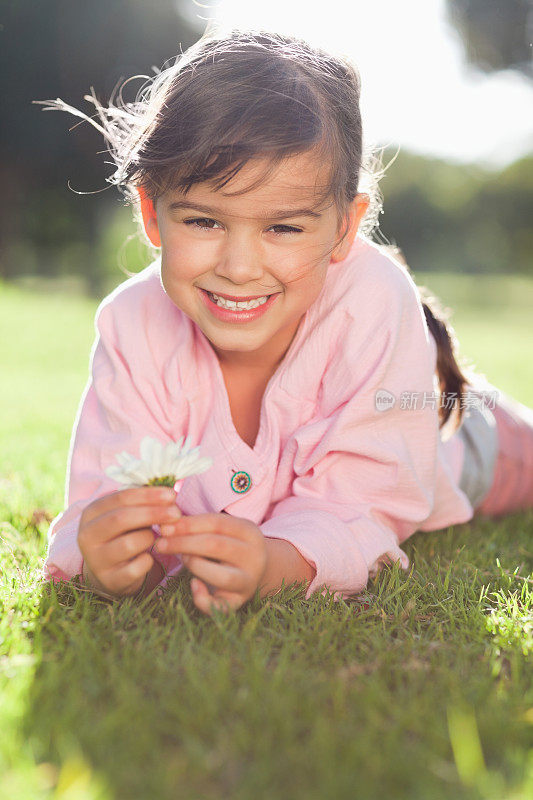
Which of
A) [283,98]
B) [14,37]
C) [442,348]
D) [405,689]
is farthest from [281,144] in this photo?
[14,37]

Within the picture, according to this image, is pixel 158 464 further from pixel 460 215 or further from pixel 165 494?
pixel 460 215

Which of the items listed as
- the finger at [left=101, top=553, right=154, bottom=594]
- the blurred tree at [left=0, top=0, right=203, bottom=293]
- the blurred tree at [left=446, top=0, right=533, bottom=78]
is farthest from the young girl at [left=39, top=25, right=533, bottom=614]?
the blurred tree at [left=0, top=0, right=203, bottom=293]

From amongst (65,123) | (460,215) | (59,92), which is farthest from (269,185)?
(460,215)

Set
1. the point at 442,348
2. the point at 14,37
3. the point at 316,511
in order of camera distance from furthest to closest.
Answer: the point at 14,37, the point at 442,348, the point at 316,511

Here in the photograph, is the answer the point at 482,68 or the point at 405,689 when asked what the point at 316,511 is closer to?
the point at 405,689

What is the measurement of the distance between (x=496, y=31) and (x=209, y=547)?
12341 millimetres

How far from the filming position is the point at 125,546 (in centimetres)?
169

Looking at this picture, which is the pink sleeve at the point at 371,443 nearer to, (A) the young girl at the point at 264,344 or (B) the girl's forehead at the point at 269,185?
(A) the young girl at the point at 264,344

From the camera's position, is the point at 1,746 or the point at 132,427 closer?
the point at 1,746

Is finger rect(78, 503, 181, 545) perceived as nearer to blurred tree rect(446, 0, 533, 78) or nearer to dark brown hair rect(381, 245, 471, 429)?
dark brown hair rect(381, 245, 471, 429)

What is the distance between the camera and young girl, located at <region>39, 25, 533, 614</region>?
6.49ft

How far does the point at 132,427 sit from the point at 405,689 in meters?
1.11

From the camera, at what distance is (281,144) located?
1.98m

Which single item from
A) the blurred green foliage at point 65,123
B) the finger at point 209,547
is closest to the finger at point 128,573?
the finger at point 209,547
